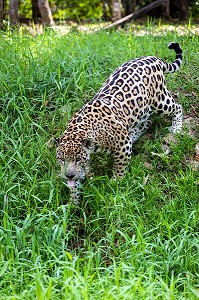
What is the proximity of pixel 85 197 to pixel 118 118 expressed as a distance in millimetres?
1027

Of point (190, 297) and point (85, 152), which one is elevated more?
point (85, 152)

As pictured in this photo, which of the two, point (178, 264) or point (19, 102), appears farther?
point (19, 102)

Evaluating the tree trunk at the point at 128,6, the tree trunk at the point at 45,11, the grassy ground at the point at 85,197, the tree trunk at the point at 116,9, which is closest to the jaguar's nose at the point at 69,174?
the grassy ground at the point at 85,197

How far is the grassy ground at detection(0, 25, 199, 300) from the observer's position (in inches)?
183

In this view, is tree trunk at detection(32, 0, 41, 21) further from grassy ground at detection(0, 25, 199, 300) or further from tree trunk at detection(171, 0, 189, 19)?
tree trunk at detection(171, 0, 189, 19)

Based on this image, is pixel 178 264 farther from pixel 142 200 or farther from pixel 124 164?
pixel 124 164

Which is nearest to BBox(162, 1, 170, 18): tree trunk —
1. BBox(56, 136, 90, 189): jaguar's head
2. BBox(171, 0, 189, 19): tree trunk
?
BBox(171, 0, 189, 19): tree trunk

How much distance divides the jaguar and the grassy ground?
0.23m

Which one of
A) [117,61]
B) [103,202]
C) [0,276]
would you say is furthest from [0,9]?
[0,276]

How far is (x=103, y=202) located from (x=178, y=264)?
1272 mm

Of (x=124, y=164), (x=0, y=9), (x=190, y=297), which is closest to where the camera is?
(x=190, y=297)

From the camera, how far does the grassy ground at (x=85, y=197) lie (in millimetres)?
4641

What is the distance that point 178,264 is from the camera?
509 cm

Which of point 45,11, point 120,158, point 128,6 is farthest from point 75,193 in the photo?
point 128,6
